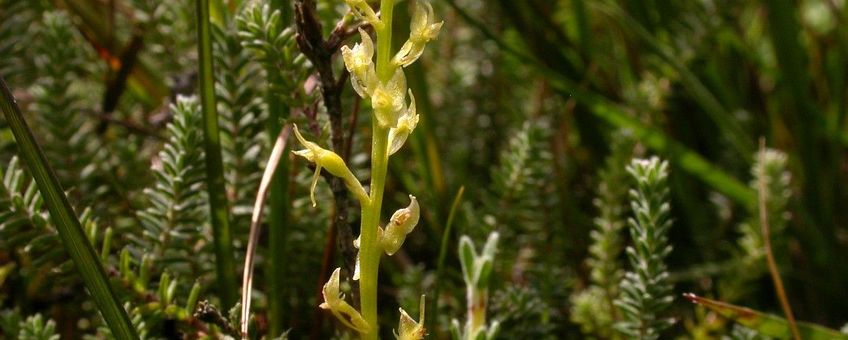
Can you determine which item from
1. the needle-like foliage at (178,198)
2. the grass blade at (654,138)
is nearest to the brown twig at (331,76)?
the needle-like foliage at (178,198)

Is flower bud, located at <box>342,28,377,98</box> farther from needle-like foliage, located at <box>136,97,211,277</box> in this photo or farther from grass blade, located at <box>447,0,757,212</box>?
grass blade, located at <box>447,0,757,212</box>

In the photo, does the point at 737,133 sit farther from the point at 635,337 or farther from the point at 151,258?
the point at 151,258

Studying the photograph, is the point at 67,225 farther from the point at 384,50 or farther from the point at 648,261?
the point at 648,261

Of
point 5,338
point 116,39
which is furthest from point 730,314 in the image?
point 116,39

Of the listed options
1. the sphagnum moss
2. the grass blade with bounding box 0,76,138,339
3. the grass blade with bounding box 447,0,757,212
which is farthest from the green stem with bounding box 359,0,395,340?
the grass blade with bounding box 447,0,757,212

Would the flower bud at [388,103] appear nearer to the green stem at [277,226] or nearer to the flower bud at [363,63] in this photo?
the flower bud at [363,63]

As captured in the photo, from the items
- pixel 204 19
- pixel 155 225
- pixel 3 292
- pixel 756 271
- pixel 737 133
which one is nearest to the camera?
pixel 204 19
